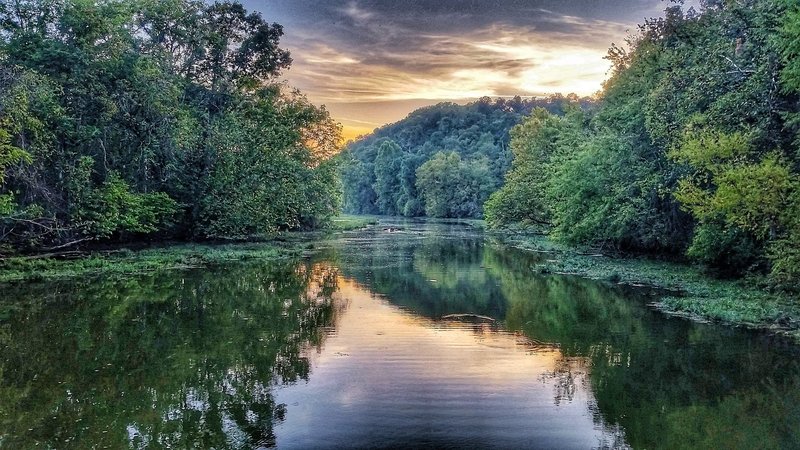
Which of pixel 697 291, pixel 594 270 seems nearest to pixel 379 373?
pixel 697 291

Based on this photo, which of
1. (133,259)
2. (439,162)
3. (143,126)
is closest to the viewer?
(133,259)

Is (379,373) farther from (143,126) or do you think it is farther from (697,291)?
(143,126)

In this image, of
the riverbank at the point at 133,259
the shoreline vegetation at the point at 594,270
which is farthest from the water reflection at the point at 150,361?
the shoreline vegetation at the point at 594,270

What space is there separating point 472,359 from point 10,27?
32264 mm

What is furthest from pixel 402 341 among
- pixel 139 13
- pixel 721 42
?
pixel 139 13

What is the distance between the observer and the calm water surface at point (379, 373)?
8922mm

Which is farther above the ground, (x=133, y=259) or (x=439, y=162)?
(x=439, y=162)

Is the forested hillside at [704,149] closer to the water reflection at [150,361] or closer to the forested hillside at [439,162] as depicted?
the water reflection at [150,361]

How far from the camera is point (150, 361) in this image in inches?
498

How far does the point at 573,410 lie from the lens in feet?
32.7

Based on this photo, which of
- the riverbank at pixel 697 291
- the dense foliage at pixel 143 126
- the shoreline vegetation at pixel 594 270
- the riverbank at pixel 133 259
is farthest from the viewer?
the dense foliage at pixel 143 126

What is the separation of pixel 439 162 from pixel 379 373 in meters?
93.9

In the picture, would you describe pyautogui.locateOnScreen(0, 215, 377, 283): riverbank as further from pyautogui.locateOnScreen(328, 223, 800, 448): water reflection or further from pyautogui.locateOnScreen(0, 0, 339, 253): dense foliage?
pyautogui.locateOnScreen(328, 223, 800, 448): water reflection

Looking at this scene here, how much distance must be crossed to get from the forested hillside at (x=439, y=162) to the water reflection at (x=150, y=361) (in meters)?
36.7
